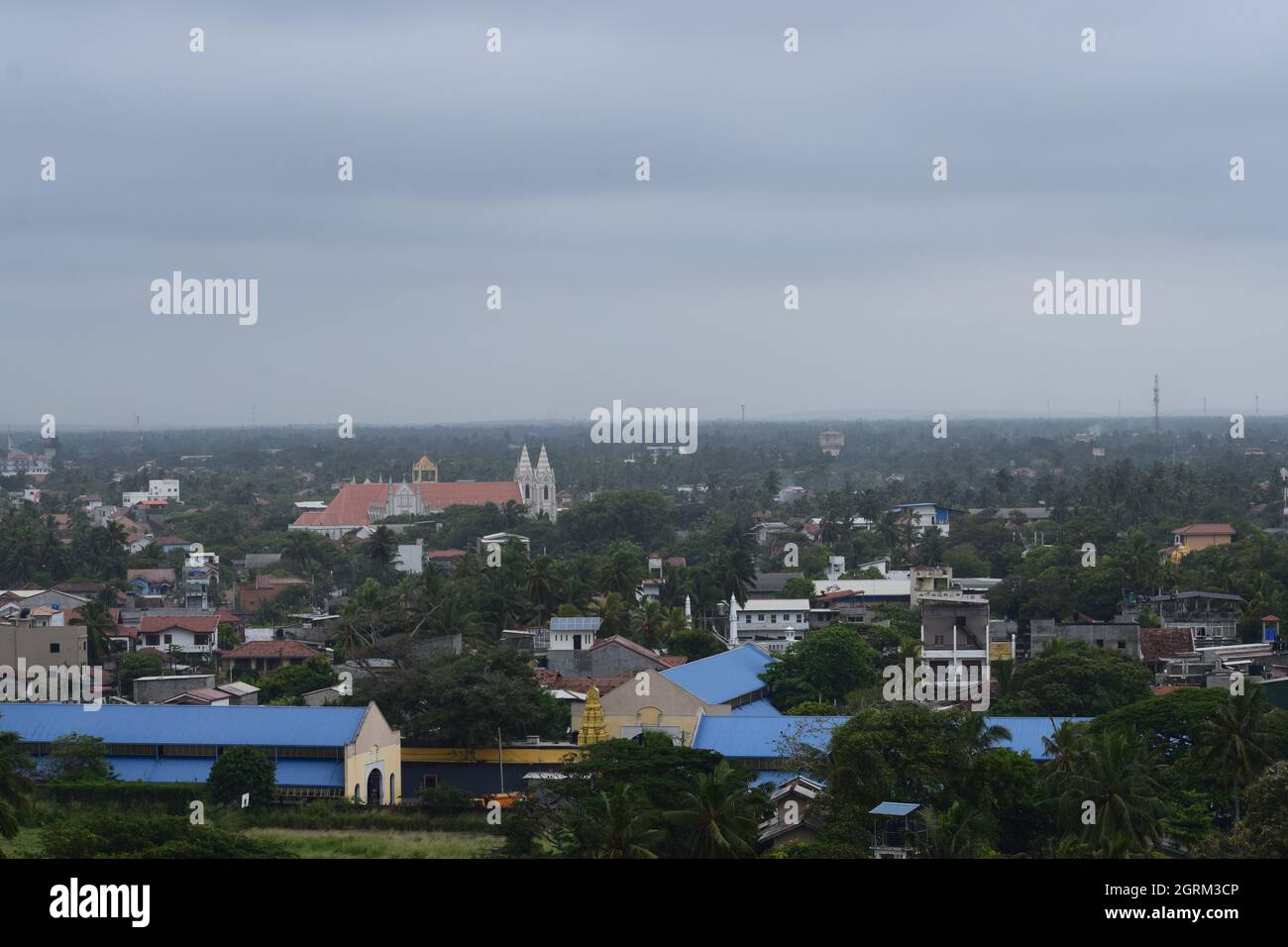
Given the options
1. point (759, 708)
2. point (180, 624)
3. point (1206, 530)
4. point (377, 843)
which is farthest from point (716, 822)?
point (1206, 530)

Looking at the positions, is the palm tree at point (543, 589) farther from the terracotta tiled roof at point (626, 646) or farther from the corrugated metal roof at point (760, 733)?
the corrugated metal roof at point (760, 733)

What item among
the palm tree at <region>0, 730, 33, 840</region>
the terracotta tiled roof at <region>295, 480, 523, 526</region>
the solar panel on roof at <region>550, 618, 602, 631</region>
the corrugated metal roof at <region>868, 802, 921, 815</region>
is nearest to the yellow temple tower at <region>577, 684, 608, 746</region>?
the corrugated metal roof at <region>868, 802, 921, 815</region>

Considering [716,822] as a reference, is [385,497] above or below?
above

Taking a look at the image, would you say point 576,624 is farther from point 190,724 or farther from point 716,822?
point 716,822

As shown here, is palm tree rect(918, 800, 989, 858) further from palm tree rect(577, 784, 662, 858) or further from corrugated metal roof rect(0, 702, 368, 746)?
corrugated metal roof rect(0, 702, 368, 746)

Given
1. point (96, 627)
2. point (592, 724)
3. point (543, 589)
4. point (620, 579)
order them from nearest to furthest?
point (592, 724), point (96, 627), point (543, 589), point (620, 579)

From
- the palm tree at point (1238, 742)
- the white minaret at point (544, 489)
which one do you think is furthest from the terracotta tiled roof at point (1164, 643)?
the white minaret at point (544, 489)
